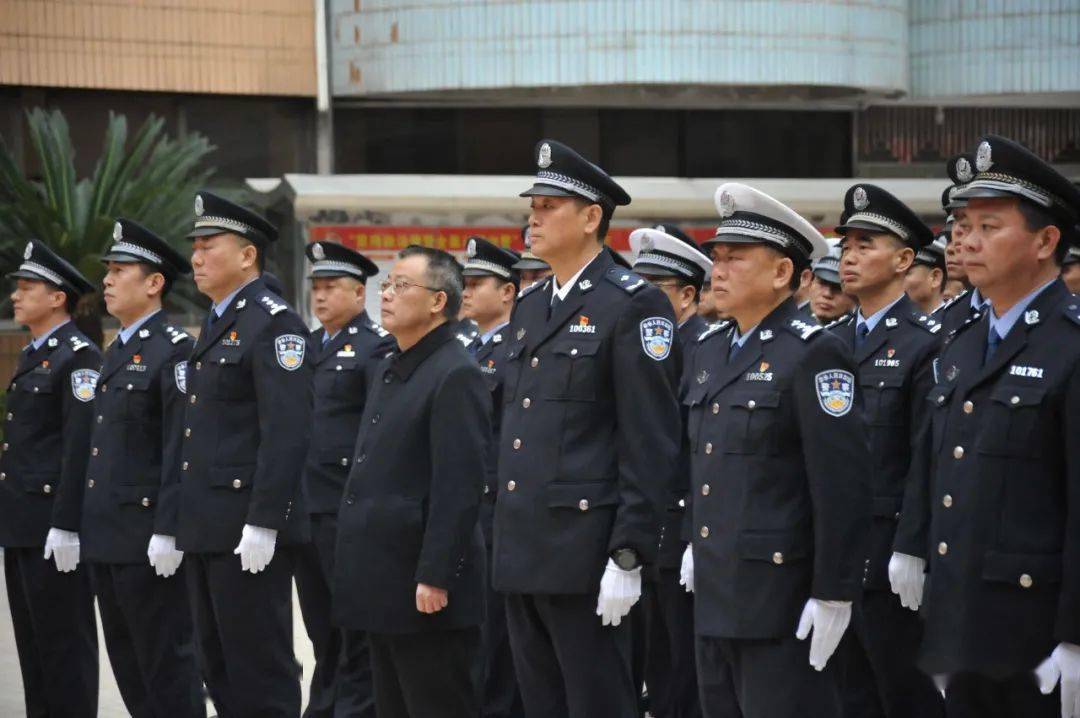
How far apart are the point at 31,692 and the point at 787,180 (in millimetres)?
11600

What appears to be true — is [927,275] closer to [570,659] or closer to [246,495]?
[570,659]

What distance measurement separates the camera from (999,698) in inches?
169

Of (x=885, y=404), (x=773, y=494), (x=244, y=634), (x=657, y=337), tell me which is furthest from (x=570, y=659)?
(x=885, y=404)

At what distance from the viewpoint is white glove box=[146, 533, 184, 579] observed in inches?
257

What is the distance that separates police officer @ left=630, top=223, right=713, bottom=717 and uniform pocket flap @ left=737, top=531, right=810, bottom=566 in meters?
2.06

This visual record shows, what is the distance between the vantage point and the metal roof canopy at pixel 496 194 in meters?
14.9

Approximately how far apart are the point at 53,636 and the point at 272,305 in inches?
79.6

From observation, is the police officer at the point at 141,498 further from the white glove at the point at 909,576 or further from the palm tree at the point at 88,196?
the palm tree at the point at 88,196

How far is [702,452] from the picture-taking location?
16.3ft

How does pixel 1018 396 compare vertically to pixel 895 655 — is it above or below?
above

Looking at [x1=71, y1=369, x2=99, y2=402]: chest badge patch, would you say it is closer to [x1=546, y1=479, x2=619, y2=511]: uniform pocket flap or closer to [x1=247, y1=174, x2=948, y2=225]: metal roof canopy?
[x1=546, y1=479, x2=619, y2=511]: uniform pocket flap

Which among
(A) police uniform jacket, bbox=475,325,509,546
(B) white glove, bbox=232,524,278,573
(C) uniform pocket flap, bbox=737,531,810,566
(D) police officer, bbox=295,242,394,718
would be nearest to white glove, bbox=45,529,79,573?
(D) police officer, bbox=295,242,394,718

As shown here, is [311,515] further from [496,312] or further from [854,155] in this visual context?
[854,155]

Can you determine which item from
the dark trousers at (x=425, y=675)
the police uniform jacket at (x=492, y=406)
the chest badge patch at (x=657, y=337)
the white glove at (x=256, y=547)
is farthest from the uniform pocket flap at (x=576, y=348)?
the police uniform jacket at (x=492, y=406)
